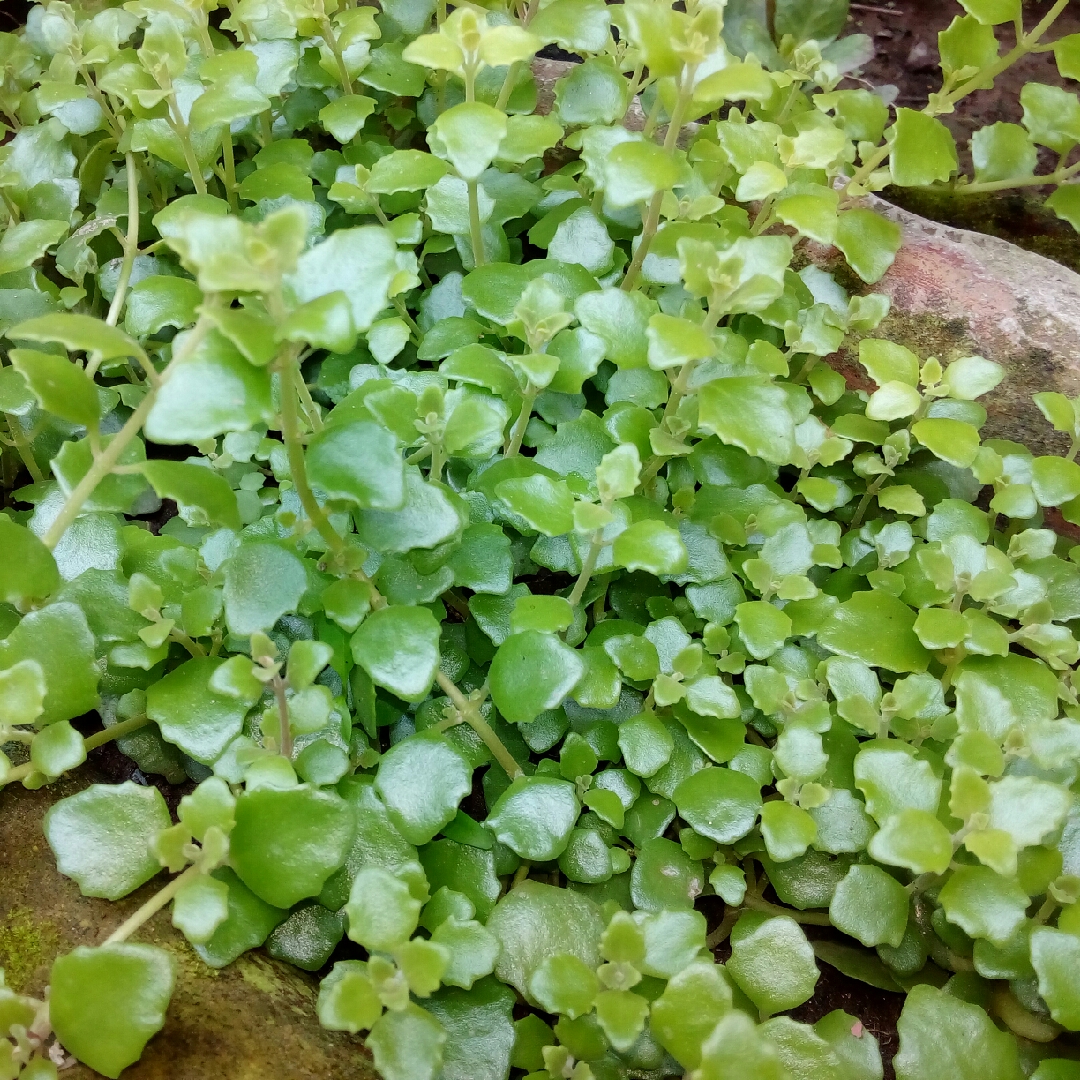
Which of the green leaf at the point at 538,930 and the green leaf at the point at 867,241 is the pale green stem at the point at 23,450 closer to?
Result: the green leaf at the point at 538,930

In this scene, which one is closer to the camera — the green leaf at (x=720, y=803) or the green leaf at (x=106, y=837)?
the green leaf at (x=106, y=837)

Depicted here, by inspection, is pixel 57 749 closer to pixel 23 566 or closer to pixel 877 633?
pixel 23 566

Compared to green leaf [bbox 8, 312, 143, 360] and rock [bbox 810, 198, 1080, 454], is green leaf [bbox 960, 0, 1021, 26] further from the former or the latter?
green leaf [bbox 8, 312, 143, 360]

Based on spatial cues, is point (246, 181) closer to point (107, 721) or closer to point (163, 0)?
point (163, 0)

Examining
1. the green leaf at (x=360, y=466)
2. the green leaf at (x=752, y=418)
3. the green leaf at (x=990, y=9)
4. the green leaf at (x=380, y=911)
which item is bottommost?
the green leaf at (x=380, y=911)

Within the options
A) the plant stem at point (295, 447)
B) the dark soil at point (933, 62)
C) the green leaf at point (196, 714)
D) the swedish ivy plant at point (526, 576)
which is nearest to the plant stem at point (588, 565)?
the swedish ivy plant at point (526, 576)

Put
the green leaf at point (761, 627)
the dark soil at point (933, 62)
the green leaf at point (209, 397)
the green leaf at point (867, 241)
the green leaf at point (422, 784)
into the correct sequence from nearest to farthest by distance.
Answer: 1. the green leaf at point (209, 397)
2. the green leaf at point (422, 784)
3. the green leaf at point (761, 627)
4. the green leaf at point (867, 241)
5. the dark soil at point (933, 62)
